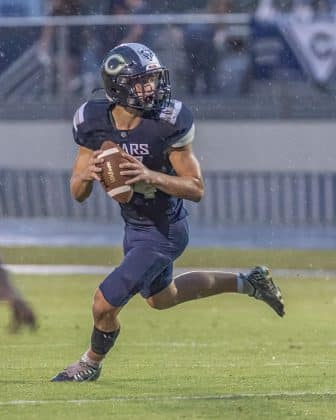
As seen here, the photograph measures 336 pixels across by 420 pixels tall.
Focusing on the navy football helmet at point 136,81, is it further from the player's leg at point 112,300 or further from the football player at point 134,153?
the player's leg at point 112,300

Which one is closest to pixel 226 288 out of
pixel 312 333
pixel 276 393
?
pixel 276 393

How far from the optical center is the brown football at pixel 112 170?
25.5ft

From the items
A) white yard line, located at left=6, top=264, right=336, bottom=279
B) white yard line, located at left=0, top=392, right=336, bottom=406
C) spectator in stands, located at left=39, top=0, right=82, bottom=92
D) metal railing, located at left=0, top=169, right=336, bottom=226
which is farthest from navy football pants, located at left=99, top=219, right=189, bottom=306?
metal railing, located at left=0, top=169, right=336, bottom=226

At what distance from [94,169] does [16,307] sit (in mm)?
2339

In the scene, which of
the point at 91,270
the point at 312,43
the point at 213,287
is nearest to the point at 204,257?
the point at 91,270

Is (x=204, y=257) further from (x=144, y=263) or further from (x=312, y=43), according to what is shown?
(x=144, y=263)

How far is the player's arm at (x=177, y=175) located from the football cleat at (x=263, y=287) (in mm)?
1138

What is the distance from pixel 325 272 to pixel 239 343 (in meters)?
5.87

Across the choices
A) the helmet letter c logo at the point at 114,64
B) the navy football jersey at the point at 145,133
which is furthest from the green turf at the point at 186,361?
the helmet letter c logo at the point at 114,64

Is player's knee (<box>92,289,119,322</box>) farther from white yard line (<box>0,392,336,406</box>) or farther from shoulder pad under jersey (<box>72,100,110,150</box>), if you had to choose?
shoulder pad under jersey (<box>72,100,110,150</box>)

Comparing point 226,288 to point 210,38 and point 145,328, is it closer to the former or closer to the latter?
point 145,328

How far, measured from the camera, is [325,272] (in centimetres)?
1591

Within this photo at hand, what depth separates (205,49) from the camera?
61.6ft

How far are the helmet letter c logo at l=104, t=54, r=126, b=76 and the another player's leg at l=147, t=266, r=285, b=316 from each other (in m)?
1.35
